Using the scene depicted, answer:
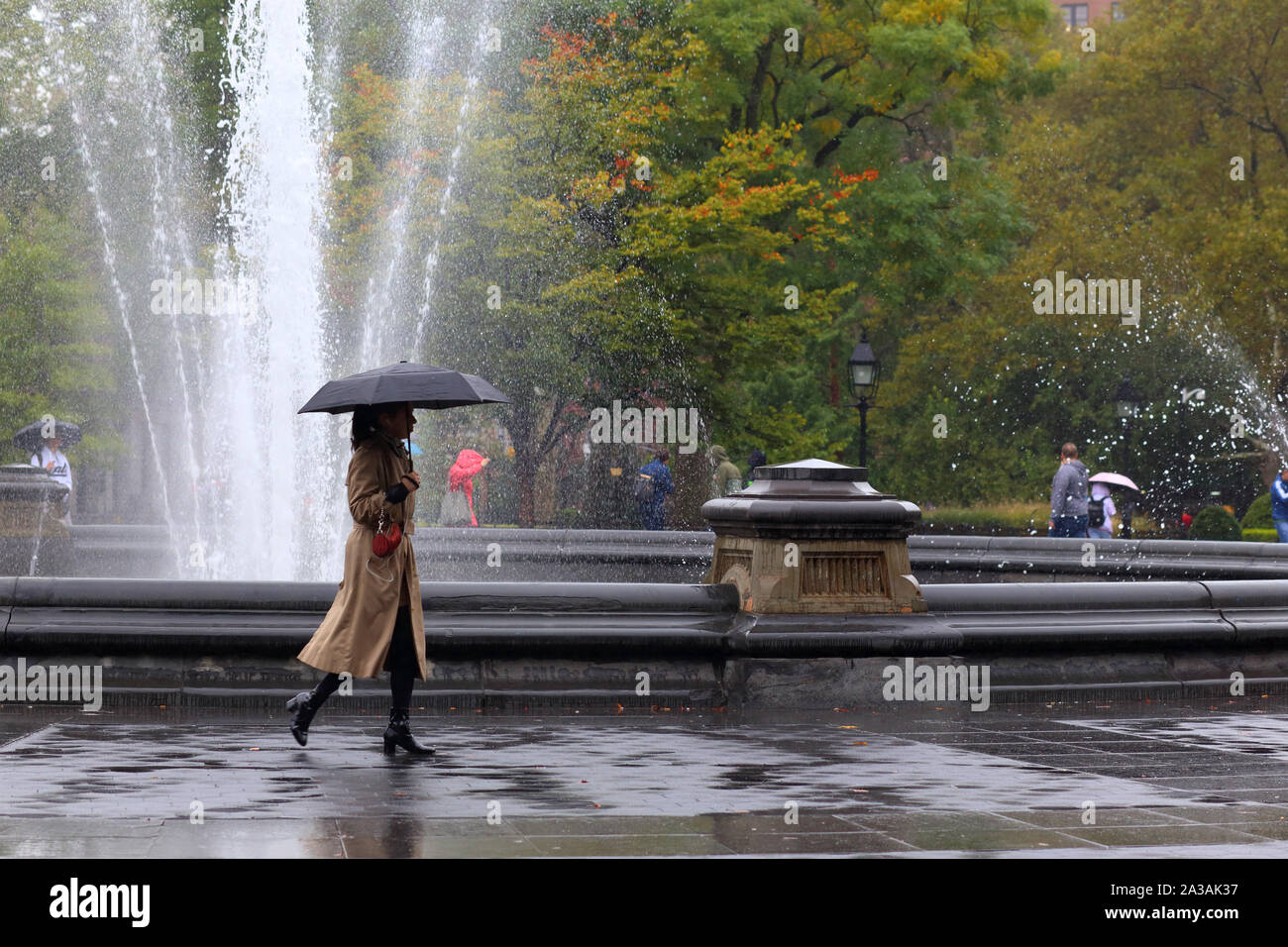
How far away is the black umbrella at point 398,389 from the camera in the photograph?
30.4 feet

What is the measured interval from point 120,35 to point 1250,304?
2646cm

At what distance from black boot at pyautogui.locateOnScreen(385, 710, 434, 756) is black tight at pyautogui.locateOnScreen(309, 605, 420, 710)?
0.10 meters

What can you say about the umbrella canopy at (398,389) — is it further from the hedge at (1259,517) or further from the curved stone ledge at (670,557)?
the hedge at (1259,517)

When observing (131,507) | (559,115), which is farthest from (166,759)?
(131,507)

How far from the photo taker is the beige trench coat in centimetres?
923

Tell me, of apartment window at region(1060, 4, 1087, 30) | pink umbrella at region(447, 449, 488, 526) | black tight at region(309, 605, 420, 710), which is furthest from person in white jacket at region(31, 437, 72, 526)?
apartment window at region(1060, 4, 1087, 30)

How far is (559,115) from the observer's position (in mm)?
32219

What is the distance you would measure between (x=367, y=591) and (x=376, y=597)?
0.19ft

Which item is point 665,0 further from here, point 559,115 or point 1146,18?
point 1146,18

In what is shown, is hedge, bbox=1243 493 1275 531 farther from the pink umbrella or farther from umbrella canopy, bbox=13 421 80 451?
umbrella canopy, bbox=13 421 80 451

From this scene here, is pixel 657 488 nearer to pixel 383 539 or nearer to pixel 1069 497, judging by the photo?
pixel 1069 497

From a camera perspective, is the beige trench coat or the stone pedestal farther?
the stone pedestal

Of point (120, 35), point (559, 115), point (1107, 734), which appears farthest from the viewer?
point (120, 35)

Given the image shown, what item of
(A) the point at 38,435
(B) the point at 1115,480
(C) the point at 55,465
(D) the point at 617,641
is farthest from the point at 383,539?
(A) the point at 38,435
